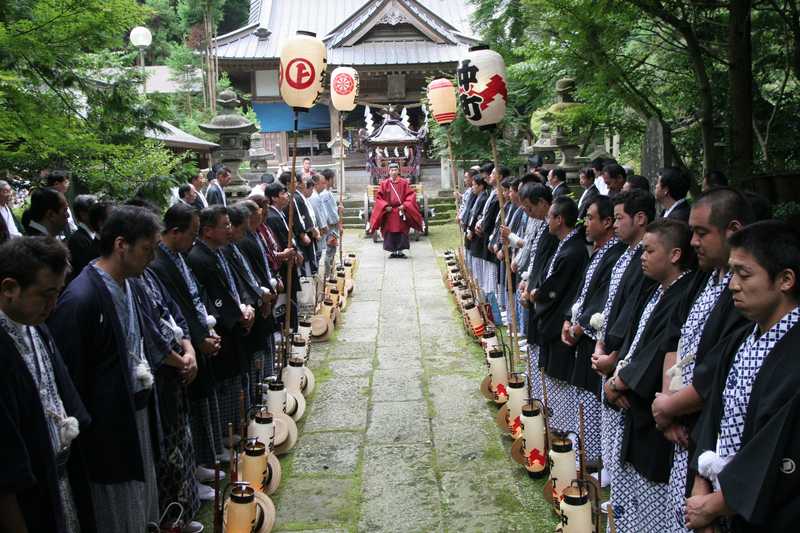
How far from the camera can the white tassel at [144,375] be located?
3.71m

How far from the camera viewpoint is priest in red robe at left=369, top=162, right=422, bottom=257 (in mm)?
16156

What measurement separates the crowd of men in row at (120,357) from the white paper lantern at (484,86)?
8.41ft

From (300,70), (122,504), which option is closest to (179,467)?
(122,504)

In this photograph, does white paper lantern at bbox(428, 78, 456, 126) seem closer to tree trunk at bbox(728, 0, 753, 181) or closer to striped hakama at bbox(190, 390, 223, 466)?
tree trunk at bbox(728, 0, 753, 181)

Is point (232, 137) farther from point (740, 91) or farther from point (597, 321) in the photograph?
point (597, 321)

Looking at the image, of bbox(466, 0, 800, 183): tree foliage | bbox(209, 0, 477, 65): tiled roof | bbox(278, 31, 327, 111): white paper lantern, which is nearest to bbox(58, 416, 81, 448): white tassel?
bbox(466, 0, 800, 183): tree foliage

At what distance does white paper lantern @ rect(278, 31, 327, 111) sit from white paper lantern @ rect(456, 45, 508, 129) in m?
1.84

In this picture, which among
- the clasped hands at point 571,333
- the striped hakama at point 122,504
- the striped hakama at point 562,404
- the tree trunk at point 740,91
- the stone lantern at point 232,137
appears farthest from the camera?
the stone lantern at point 232,137

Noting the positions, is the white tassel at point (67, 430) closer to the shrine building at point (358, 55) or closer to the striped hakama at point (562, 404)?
the striped hakama at point (562, 404)

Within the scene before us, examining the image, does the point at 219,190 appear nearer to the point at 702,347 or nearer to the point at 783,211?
the point at 783,211

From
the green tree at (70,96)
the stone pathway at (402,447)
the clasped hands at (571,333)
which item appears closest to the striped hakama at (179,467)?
the stone pathway at (402,447)

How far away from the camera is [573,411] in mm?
5605

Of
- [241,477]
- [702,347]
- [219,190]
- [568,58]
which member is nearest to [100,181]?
[219,190]

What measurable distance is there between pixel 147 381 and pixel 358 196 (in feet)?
69.8
